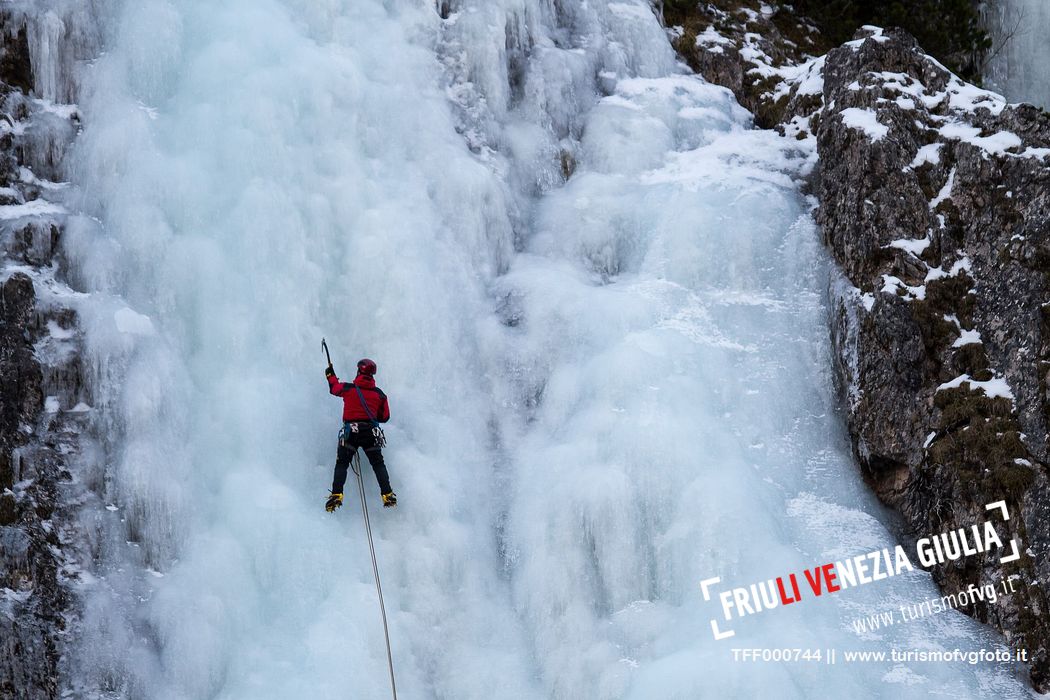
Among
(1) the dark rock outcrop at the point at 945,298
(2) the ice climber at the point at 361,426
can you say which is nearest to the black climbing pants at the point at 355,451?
(2) the ice climber at the point at 361,426

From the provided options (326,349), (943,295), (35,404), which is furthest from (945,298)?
(35,404)

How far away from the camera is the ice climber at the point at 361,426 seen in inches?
366

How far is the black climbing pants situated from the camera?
30.4ft

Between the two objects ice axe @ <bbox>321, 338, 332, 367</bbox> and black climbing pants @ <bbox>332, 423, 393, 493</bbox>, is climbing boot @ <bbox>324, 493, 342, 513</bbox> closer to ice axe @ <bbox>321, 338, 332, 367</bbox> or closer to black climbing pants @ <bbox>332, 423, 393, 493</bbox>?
black climbing pants @ <bbox>332, 423, 393, 493</bbox>

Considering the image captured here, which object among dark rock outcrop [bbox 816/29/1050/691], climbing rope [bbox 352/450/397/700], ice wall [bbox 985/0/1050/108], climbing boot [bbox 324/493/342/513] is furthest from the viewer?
ice wall [bbox 985/0/1050/108]

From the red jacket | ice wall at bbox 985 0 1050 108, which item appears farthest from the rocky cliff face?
ice wall at bbox 985 0 1050 108

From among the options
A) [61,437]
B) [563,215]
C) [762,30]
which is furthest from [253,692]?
[762,30]

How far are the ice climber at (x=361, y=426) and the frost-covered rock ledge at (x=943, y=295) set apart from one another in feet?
15.2

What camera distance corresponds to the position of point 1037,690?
879 cm

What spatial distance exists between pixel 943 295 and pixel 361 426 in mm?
5841

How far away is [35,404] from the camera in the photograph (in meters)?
9.20

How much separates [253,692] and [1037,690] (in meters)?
6.31

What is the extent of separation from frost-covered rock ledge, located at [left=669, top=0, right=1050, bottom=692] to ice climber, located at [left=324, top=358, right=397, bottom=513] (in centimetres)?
463

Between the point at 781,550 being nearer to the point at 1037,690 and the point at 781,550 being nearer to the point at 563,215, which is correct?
the point at 1037,690
